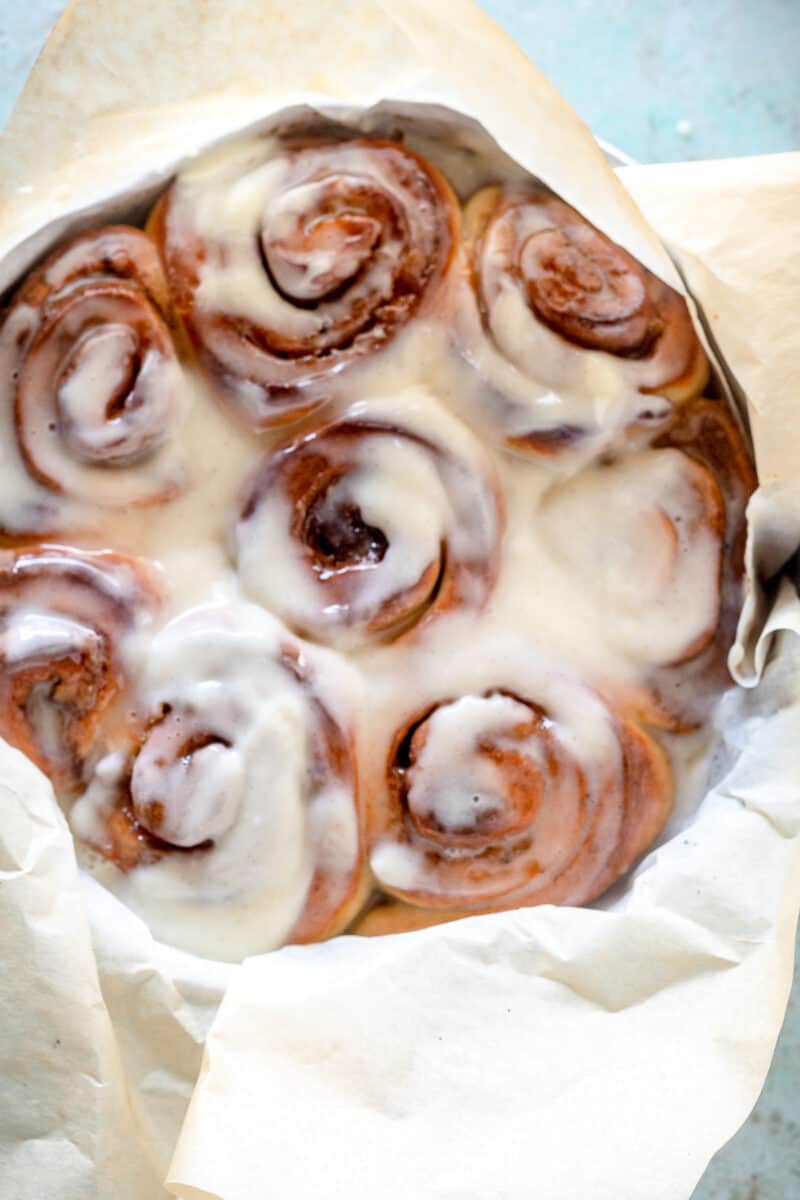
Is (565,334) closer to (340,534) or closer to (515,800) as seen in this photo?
(340,534)

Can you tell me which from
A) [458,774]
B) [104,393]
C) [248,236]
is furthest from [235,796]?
[248,236]

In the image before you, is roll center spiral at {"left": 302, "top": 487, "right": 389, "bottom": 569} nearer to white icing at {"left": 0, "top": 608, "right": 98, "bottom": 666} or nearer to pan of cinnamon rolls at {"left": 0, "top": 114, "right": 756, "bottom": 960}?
pan of cinnamon rolls at {"left": 0, "top": 114, "right": 756, "bottom": 960}

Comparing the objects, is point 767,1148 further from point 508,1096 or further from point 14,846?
point 14,846

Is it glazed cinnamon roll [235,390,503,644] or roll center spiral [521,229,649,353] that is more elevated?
roll center spiral [521,229,649,353]

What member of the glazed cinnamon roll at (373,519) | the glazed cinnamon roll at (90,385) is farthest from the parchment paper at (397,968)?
the glazed cinnamon roll at (373,519)

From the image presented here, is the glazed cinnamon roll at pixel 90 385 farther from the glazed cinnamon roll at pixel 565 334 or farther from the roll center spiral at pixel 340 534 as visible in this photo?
the glazed cinnamon roll at pixel 565 334

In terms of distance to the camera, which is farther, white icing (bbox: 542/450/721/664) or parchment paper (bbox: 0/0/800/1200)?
white icing (bbox: 542/450/721/664)

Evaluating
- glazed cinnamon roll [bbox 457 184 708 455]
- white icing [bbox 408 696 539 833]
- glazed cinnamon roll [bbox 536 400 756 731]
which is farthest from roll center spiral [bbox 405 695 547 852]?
glazed cinnamon roll [bbox 457 184 708 455]
